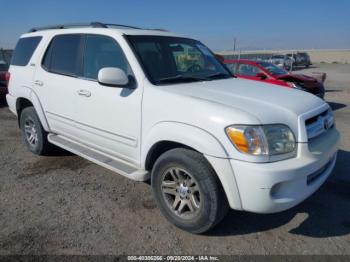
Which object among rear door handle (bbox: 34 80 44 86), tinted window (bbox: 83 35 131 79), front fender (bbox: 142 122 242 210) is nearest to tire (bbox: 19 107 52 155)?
rear door handle (bbox: 34 80 44 86)

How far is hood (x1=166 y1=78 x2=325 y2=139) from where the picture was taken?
8.98ft

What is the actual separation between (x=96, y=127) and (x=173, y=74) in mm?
1138

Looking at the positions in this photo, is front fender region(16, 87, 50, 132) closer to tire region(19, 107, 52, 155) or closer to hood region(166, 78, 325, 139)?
tire region(19, 107, 52, 155)

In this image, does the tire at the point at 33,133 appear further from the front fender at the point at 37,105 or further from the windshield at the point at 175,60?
the windshield at the point at 175,60

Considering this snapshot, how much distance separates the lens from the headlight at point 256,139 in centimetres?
255

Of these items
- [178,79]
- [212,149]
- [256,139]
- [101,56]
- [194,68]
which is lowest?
[212,149]

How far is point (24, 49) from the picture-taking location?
5211 millimetres

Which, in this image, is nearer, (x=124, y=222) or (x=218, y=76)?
(x=124, y=222)

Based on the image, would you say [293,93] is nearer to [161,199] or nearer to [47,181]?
[161,199]

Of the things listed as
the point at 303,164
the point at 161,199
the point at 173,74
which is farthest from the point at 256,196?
the point at 173,74

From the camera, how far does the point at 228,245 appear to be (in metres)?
2.93

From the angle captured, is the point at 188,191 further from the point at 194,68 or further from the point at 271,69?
the point at 271,69

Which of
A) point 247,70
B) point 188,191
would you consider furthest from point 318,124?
point 247,70

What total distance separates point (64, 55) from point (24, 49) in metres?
1.37
